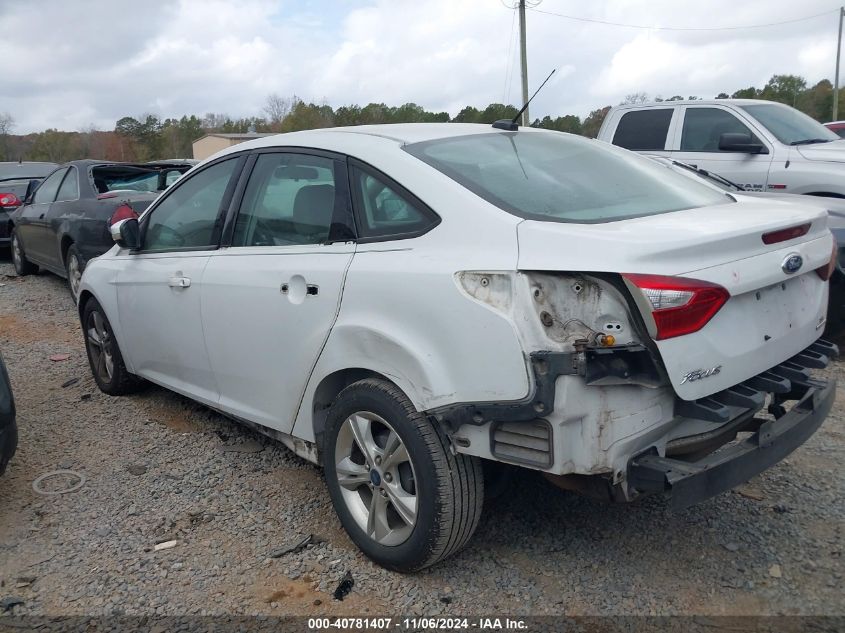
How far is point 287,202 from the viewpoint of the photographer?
137 inches

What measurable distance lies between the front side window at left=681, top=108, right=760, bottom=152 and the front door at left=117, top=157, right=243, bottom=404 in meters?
5.78

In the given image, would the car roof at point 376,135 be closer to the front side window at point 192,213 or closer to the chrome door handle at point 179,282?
the front side window at point 192,213

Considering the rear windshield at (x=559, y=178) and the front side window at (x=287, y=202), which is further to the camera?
the front side window at (x=287, y=202)

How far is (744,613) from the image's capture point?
2639 millimetres

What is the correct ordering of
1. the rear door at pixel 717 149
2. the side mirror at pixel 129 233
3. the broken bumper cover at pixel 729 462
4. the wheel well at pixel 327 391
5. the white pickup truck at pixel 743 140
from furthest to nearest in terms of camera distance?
1. the rear door at pixel 717 149
2. the white pickup truck at pixel 743 140
3. the side mirror at pixel 129 233
4. the wheel well at pixel 327 391
5. the broken bumper cover at pixel 729 462

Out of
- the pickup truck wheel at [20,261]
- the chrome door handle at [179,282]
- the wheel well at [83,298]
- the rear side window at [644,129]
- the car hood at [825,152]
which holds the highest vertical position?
the rear side window at [644,129]

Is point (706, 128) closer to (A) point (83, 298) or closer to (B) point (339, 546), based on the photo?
(A) point (83, 298)

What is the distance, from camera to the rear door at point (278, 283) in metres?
3.10

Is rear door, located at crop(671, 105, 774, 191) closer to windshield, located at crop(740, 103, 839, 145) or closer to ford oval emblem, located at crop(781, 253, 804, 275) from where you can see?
windshield, located at crop(740, 103, 839, 145)

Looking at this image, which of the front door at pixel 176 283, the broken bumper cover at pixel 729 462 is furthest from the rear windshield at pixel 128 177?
the broken bumper cover at pixel 729 462

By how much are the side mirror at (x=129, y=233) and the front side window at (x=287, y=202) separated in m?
1.06

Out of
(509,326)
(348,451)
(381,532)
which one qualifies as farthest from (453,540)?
(509,326)

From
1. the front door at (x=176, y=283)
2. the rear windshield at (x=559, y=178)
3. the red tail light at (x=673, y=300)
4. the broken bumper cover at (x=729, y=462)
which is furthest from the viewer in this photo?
the front door at (x=176, y=283)

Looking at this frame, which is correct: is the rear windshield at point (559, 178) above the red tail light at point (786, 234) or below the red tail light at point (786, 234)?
above
